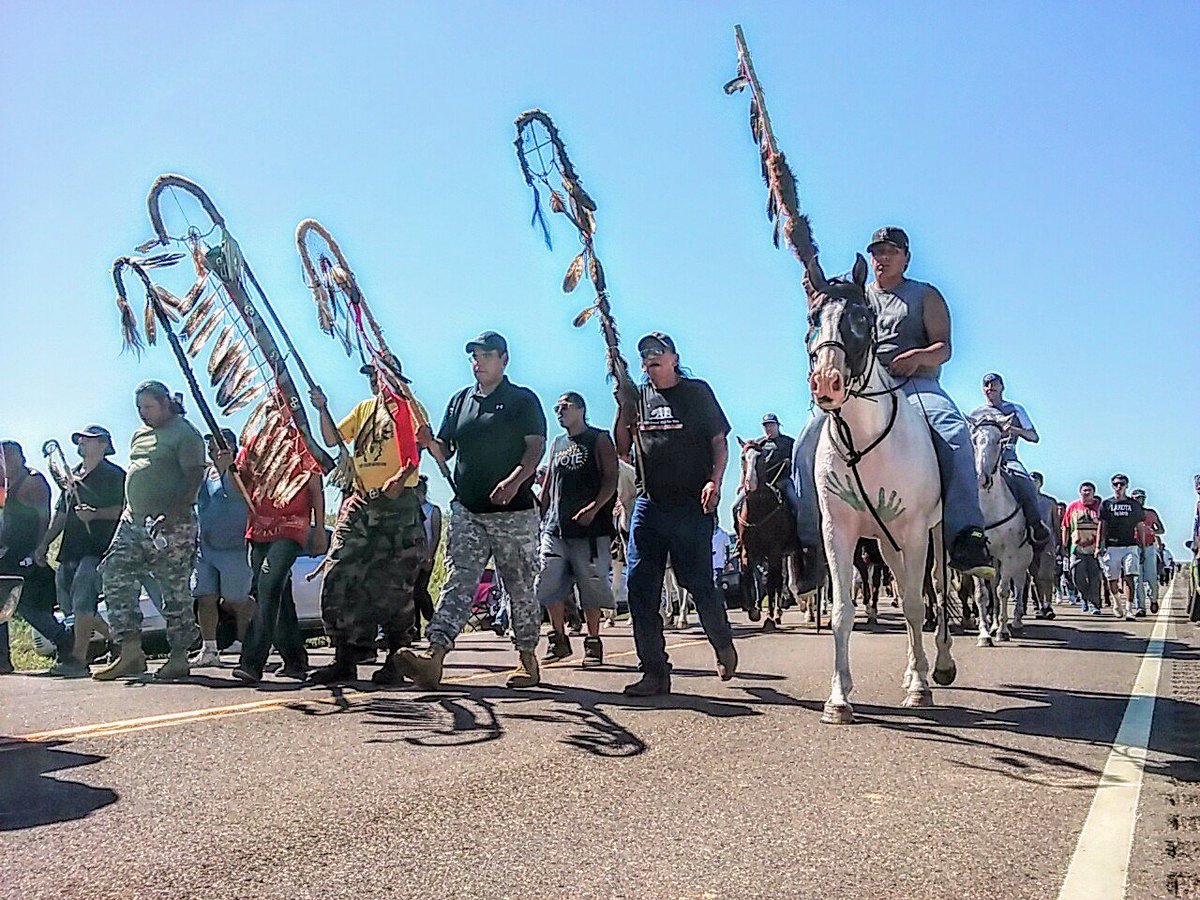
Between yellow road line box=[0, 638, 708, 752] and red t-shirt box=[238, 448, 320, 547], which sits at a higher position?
red t-shirt box=[238, 448, 320, 547]

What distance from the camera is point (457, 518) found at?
26.0ft

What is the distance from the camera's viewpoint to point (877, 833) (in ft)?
13.4

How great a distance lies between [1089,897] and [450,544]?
516 cm

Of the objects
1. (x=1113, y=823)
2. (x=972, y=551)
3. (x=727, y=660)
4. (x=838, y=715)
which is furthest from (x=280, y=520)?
(x=1113, y=823)

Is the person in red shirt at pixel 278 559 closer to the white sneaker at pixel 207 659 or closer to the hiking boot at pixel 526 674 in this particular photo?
the white sneaker at pixel 207 659

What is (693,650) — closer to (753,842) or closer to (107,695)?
(107,695)

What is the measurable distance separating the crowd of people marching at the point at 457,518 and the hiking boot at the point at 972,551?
12 mm

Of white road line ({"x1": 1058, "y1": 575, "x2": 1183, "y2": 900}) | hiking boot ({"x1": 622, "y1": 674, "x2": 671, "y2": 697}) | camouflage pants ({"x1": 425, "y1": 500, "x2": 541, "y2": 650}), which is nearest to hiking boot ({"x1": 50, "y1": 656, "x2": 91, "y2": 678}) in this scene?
camouflage pants ({"x1": 425, "y1": 500, "x2": 541, "y2": 650})

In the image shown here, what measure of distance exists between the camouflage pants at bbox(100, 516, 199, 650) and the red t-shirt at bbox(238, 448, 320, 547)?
0.60 metres

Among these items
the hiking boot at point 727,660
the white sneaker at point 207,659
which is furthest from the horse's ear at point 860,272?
the white sneaker at point 207,659

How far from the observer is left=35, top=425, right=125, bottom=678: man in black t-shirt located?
1045 centimetres

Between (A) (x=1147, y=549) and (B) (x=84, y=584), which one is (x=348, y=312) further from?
(A) (x=1147, y=549)

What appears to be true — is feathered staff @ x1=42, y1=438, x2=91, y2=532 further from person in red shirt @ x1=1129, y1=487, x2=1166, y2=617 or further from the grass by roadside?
person in red shirt @ x1=1129, y1=487, x2=1166, y2=617

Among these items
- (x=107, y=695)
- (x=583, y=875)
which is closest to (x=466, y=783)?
(x=583, y=875)
